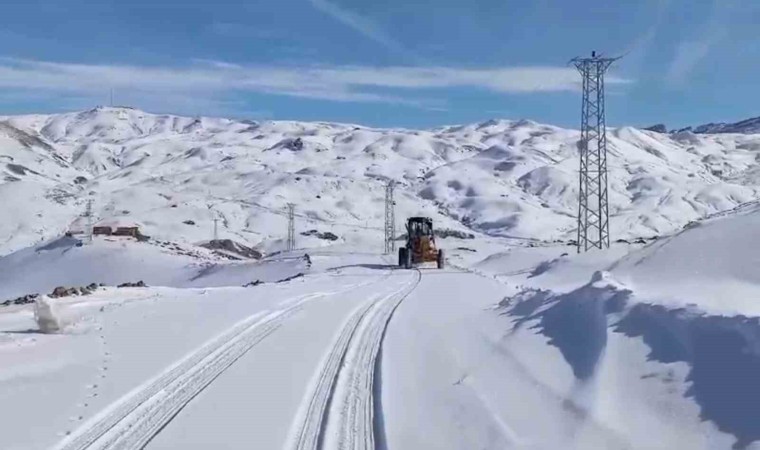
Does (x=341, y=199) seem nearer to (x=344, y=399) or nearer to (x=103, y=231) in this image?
(x=103, y=231)

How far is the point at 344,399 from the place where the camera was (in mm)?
10062

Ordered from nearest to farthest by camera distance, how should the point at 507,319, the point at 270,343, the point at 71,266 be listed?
the point at 270,343 < the point at 507,319 < the point at 71,266

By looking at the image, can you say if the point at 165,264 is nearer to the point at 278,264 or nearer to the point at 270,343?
the point at 278,264

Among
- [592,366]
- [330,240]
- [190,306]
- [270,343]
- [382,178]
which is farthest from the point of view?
[382,178]

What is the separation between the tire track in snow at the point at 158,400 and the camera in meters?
8.12

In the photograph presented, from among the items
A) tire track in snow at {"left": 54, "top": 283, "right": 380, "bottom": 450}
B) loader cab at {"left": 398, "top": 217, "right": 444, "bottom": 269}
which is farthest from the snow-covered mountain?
tire track in snow at {"left": 54, "top": 283, "right": 380, "bottom": 450}

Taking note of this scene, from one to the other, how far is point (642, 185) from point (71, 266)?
434ft

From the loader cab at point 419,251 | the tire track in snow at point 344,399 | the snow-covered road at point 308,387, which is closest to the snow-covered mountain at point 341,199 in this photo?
the loader cab at point 419,251

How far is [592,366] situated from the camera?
33.4ft

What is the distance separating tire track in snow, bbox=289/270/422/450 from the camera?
822cm

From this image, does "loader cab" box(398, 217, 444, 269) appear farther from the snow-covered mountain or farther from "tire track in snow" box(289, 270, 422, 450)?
the snow-covered mountain

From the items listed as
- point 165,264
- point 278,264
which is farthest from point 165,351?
point 165,264

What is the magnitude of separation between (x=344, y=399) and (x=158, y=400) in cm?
209

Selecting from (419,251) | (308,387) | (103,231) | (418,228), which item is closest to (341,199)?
(103,231)
